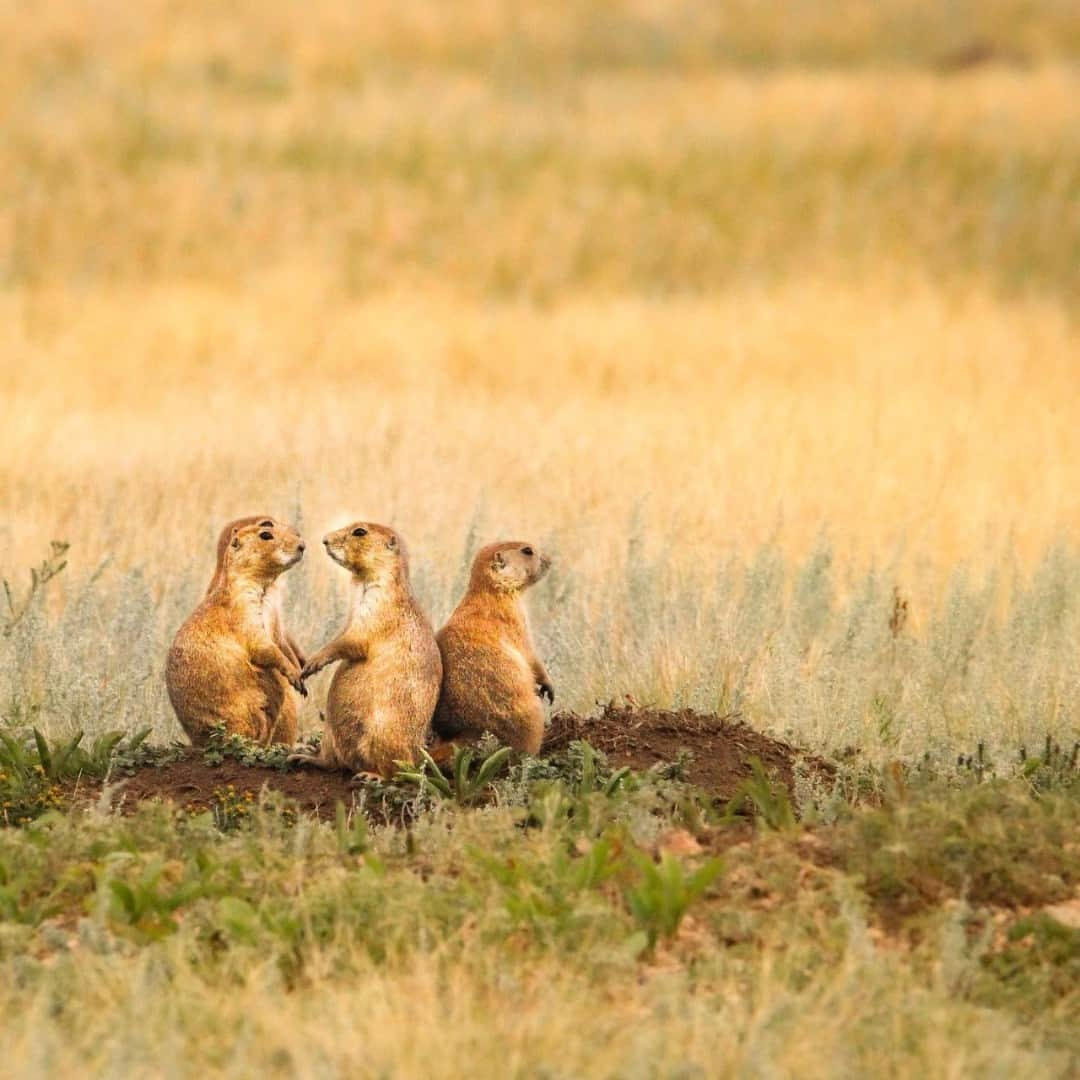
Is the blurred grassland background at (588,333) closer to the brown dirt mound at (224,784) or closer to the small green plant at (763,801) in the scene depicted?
the brown dirt mound at (224,784)

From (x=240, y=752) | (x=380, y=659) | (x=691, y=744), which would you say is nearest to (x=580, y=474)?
(x=691, y=744)

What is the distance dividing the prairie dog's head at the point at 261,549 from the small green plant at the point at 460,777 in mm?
807

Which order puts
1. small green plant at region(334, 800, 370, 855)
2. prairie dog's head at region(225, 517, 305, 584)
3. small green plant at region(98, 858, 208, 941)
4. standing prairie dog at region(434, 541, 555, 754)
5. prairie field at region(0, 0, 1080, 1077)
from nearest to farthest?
prairie field at region(0, 0, 1080, 1077)
small green plant at region(98, 858, 208, 941)
small green plant at region(334, 800, 370, 855)
standing prairie dog at region(434, 541, 555, 754)
prairie dog's head at region(225, 517, 305, 584)

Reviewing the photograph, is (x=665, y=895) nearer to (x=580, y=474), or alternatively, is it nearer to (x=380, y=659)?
(x=380, y=659)

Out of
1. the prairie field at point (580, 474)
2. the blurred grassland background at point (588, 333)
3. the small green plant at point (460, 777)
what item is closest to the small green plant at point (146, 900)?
the prairie field at point (580, 474)

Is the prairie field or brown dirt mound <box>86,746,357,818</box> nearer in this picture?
the prairie field

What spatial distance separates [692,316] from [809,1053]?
57.7 ft

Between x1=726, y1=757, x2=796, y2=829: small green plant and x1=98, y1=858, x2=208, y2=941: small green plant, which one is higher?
x1=726, y1=757, x2=796, y2=829: small green plant

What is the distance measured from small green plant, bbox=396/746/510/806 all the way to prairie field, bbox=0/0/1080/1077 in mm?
112

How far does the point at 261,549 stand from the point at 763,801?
1.87 meters

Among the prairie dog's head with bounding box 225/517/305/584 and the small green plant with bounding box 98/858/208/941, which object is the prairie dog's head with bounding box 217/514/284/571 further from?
the small green plant with bounding box 98/858/208/941

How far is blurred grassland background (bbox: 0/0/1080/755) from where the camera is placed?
34.1 feet

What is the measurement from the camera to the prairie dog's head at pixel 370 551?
24.9 feet

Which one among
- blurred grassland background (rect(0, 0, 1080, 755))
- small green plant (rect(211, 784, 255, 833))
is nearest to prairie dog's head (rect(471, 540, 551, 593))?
small green plant (rect(211, 784, 255, 833))
